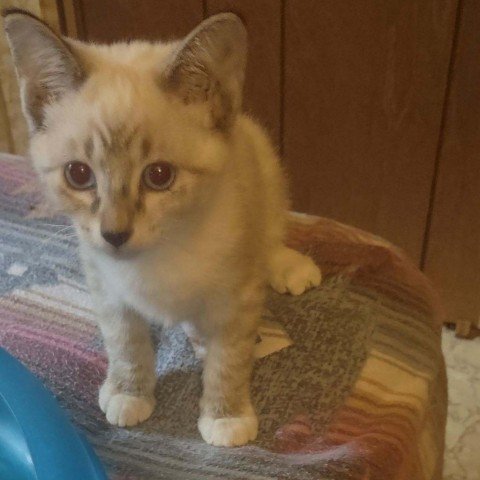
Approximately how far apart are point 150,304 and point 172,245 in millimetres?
86

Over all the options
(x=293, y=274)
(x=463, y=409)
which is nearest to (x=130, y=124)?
(x=293, y=274)

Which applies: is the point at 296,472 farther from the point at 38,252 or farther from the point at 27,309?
the point at 38,252

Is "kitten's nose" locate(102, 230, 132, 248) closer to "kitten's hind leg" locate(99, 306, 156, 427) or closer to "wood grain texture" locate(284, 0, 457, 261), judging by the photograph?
"kitten's hind leg" locate(99, 306, 156, 427)

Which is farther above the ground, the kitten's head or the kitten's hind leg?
the kitten's head

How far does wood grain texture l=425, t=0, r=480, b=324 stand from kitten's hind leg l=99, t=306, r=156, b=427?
809 mm

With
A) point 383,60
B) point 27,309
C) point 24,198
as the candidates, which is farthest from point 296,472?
point 383,60

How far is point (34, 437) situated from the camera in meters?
0.65

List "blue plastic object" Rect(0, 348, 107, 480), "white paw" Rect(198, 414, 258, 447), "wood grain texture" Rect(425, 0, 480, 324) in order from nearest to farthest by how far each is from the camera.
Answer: "blue plastic object" Rect(0, 348, 107, 480)
"white paw" Rect(198, 414, 258, 447)
"wood grain texture" Rect(425, 0, 480, 324)

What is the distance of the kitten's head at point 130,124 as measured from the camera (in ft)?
2.35

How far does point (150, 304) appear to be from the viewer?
0.85 m

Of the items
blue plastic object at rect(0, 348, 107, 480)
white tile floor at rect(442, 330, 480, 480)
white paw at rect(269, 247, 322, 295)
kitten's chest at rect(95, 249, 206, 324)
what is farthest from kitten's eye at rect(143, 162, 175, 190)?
white tile floor at rect(442, 330, 480, 480)

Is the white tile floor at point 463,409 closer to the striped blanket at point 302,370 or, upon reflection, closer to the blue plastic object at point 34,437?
the striped blanket at point 302,370

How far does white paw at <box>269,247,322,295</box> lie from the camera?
3.45 ft

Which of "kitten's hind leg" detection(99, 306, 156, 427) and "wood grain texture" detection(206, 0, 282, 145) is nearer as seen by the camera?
"kitten's hind leg" detection(99, 306, 156, 427)
